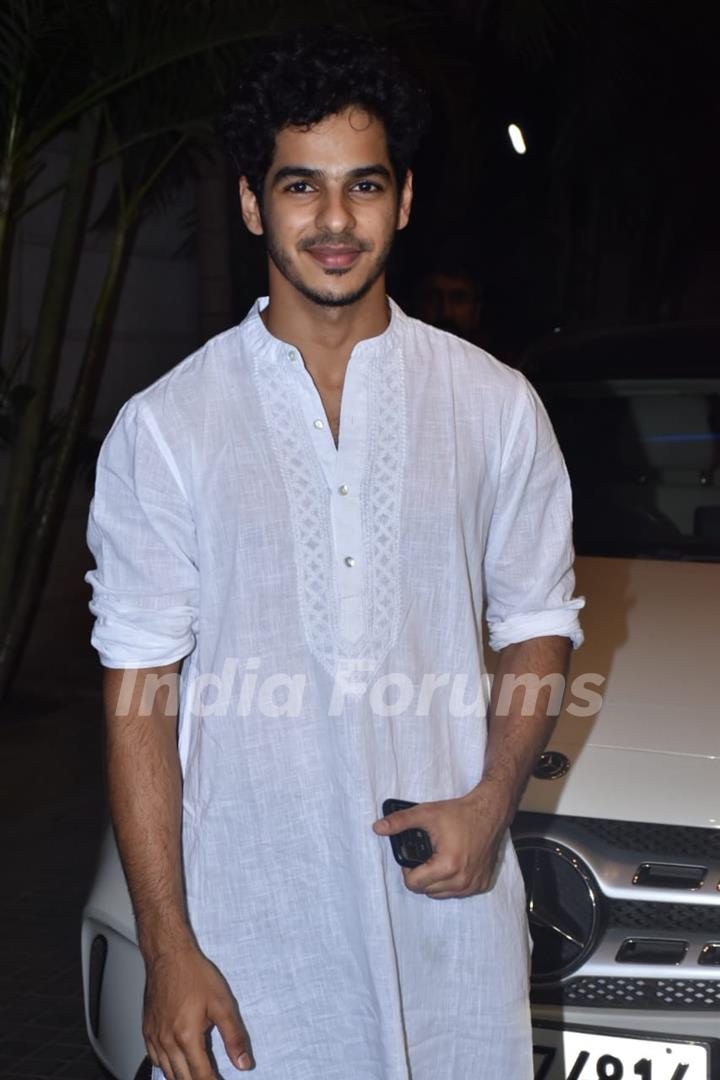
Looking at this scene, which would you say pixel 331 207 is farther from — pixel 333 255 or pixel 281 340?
pixel 281 340

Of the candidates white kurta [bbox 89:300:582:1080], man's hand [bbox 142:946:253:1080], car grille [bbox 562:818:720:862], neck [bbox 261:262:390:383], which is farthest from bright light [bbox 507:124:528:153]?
man's hand [bbox 142:946:253:1080]

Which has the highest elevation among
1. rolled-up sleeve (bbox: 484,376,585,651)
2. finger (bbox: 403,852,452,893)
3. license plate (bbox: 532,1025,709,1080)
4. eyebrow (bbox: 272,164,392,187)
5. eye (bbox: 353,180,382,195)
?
eyebrow (bbox: 272,164,392,187)

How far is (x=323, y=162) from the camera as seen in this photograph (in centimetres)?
197

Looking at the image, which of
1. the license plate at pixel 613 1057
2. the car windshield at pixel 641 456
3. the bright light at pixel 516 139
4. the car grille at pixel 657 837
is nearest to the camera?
the license plate at pixel 613 1057

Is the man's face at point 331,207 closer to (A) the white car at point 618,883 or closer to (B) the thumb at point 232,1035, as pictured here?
(B) the thumb at point 232,1035

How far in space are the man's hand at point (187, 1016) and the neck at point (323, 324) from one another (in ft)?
2.28

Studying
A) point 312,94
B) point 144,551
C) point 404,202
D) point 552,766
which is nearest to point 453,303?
point 552,766

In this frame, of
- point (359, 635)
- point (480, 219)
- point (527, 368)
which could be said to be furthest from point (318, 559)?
point (480, 219)

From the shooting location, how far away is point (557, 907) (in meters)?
2.66

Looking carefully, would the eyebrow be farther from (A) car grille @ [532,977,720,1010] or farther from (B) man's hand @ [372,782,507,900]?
(A) car grille @ [532,977,720,1010]

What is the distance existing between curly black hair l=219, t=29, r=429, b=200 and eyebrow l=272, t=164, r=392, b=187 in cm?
3

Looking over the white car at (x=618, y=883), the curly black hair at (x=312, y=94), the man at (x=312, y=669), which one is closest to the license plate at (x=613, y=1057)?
the white car at (x=618, y=883)

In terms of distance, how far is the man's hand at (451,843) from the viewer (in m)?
1.88

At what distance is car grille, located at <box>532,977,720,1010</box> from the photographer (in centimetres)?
256
